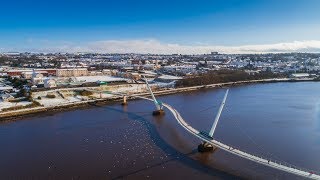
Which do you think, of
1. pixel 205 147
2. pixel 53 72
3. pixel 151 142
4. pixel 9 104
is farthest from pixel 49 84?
pixel 205 147

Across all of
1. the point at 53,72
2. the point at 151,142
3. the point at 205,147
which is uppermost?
the point at 53,72

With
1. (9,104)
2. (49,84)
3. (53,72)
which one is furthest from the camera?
(53,72)

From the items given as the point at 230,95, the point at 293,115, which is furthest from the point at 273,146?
the point at 230,95

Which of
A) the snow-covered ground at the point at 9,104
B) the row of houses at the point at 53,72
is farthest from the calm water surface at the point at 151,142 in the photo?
the row of houses at the point at 53,72

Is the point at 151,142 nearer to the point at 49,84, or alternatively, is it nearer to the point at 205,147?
the point at 205,147

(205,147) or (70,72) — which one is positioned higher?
(70,72)

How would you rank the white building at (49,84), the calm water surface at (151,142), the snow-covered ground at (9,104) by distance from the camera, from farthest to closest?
the white building at (49,84), the snow-covered ground at (9,104), the calm water surface at (151,142)

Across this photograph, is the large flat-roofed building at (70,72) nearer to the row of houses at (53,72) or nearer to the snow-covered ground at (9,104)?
the row of houses at (53,72)

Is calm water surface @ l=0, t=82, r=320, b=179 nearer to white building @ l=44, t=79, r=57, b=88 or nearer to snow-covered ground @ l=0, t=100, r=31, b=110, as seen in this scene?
snow-covered ground @ l=0, t=100, r=31, b=110
